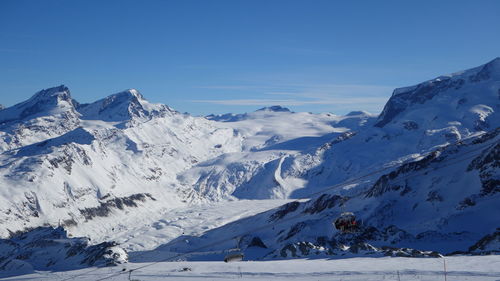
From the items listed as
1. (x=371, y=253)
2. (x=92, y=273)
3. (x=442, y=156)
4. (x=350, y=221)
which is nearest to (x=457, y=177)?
(x=442, y=156)

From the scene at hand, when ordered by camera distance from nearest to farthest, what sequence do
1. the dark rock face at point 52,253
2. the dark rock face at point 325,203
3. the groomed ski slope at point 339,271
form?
the groomed ski slope at point 339,271, the dark rock face at point 52,253, the dark rock face at point 325,203

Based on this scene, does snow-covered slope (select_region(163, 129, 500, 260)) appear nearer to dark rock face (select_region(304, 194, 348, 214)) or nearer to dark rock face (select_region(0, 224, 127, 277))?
dark rock face (select_region(304, 194, 348, 214))

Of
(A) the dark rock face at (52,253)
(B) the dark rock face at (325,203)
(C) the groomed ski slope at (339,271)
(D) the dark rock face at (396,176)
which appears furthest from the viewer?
(B) the dark rock face at (325,203)

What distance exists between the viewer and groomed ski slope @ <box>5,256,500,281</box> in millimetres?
54500

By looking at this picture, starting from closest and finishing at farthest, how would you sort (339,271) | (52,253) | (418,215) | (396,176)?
(339,271)
(52,253)
(418,215)
(396,176)

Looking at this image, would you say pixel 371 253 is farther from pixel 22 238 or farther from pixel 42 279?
pixel 22 238

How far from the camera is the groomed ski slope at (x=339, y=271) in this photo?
54.5 metres

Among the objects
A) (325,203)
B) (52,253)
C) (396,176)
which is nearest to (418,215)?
(396,176)

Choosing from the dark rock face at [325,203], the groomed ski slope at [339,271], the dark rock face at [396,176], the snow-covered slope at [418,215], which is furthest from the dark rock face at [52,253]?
the dark rock face at [396,176]

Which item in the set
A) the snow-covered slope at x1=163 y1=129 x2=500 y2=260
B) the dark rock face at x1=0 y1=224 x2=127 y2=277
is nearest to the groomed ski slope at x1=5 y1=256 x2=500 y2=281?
the snow-covered slope at x1=163 y1=129 x2=500 y2=260

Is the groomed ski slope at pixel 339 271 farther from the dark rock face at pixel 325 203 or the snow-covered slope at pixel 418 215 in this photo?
the dark rock face at pixel 325 203

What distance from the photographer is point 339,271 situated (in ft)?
201

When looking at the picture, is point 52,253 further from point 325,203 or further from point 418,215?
point 418,215

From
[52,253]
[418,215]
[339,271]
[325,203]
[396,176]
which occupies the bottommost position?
[325,203]
